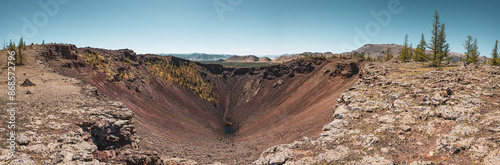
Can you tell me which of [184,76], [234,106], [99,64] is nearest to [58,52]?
[99,64]

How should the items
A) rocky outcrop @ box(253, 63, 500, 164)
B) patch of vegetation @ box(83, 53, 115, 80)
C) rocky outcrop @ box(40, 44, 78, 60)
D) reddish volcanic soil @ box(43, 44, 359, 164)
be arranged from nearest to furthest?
rocky outcrop @ box(253, 63, 500, 164) < reddish volcanic soil @ box(43, 44, 359, 164) < rocky outcrop @ box(40, 44, 78, 60) < patch of vegetation @ box(83, 53, 115, 80)

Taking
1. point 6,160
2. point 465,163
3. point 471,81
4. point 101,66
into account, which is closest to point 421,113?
point 465,163

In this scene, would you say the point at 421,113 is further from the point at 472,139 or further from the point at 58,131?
the point at 58,131

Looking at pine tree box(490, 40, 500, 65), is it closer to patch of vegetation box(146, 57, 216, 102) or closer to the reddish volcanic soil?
the reddish volcanic soil

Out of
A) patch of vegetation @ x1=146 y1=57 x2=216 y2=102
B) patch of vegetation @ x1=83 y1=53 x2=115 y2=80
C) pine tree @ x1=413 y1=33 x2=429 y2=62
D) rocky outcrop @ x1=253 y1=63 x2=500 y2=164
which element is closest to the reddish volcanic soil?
patch of vegetation @ x1=146 y1=57 x2=216 y2=102

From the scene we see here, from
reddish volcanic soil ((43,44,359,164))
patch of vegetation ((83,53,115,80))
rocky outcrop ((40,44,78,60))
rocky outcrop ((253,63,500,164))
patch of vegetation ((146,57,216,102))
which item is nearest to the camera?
rocky outcrop ((253,63,500,164))

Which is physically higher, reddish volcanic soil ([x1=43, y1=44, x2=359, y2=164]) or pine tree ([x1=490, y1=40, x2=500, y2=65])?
pine tree ([x1=490, y1=40, x2=500, y2=65])
